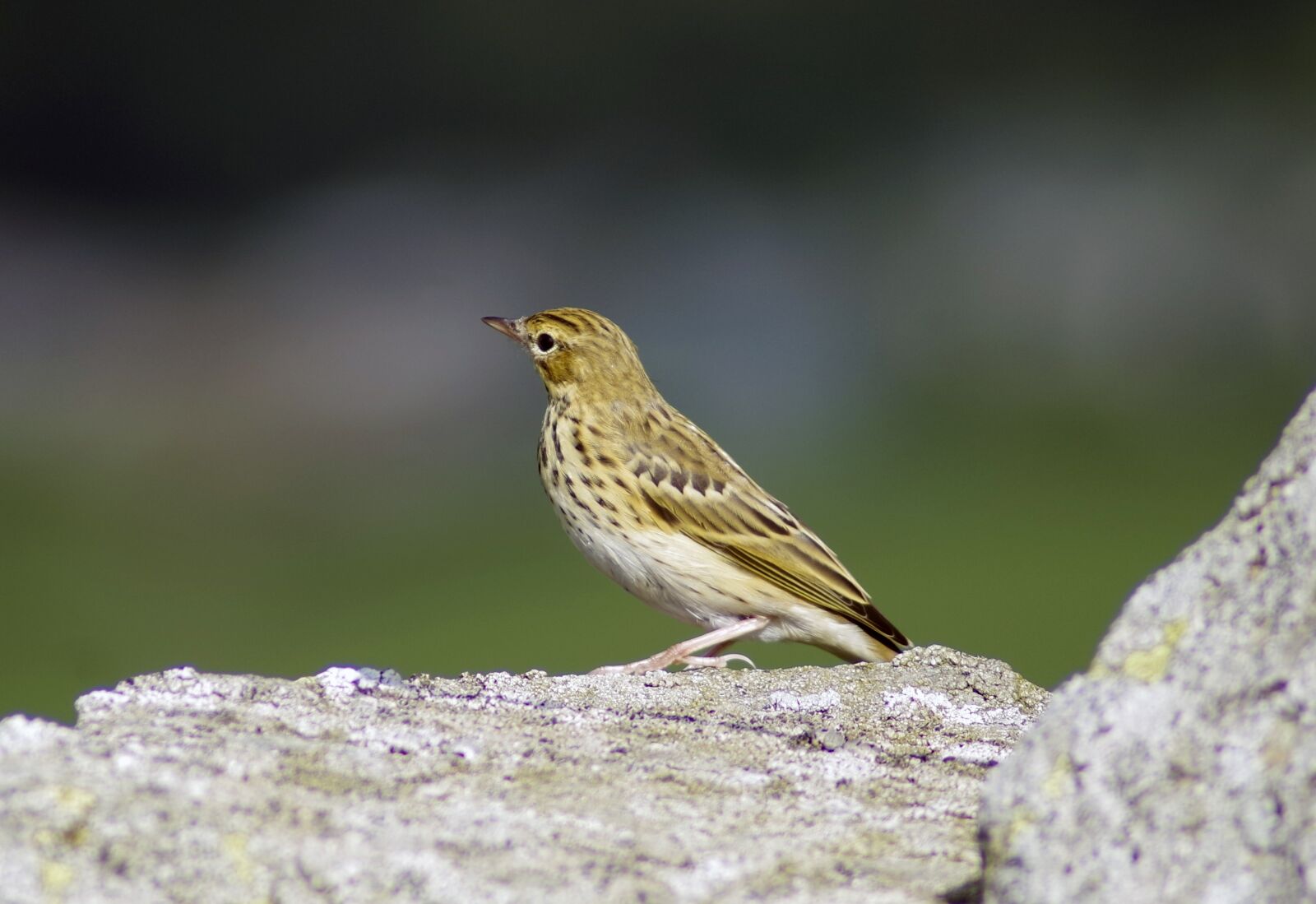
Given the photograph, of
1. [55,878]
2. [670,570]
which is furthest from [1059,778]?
[670,570]

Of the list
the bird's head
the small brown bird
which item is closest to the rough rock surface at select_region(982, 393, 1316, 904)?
the small brown bird

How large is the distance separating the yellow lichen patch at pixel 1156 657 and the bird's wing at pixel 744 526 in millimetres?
4221

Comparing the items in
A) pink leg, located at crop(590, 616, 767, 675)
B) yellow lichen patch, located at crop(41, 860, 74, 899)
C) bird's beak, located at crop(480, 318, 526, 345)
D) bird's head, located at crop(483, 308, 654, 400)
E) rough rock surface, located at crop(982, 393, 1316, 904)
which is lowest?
rough rock surface, located at crop(982, 393, 1316, 904)

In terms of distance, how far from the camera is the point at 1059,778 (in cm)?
223

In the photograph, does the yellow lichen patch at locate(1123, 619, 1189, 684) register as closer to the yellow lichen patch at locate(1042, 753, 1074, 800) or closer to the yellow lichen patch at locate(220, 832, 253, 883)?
the yellow lichen patch at locate(1042, 753, 1074, 800)

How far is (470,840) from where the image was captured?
247cm

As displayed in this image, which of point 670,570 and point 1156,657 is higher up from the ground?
point 670,570

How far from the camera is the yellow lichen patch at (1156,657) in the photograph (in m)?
2.28

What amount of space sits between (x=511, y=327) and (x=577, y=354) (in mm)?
318

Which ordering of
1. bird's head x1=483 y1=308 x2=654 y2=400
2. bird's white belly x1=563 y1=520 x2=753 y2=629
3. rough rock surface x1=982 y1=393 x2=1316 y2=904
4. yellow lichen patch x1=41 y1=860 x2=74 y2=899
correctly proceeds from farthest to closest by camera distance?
bird's head x1=483 y1=308 x2=654 y2=400
bird's white belly x1=563 y1=520 x2=753 y2=629
yellow lichen patch x1=41 y1=860 x2=74 y2=899
rough rock surface x1=982 y1=393 x2=1316 y2=904

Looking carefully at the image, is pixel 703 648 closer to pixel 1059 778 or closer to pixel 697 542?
pixel 697 542

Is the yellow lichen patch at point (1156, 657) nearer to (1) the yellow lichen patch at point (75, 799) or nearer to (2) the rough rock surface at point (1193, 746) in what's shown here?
(2) the rough rock surface at point (1193, 746)

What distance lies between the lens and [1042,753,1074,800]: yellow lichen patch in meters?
2.22

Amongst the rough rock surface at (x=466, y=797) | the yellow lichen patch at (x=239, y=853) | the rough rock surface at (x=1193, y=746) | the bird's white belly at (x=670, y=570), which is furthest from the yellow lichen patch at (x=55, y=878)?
the bird's white belly at (x=670, y=570)
